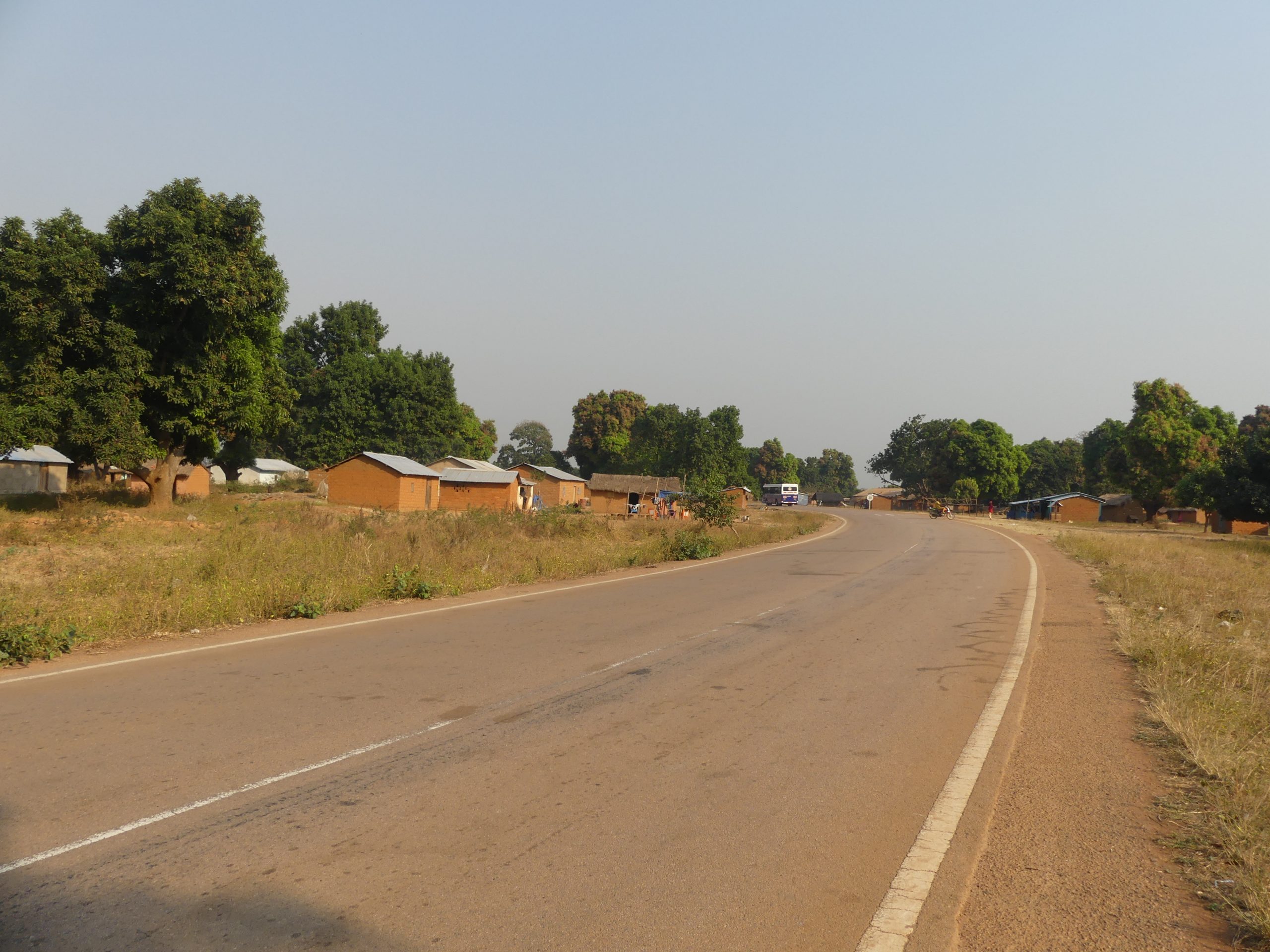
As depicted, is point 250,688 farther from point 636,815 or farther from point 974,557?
point 974,557

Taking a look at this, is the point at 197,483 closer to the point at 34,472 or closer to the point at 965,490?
the point at 34,472

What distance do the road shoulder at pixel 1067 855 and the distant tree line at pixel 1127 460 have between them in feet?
177

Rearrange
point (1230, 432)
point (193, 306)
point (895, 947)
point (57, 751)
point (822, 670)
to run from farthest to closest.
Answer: point (1230, 432), point (193, 306), point (822, 670), point (57, 751), point (895, 947)

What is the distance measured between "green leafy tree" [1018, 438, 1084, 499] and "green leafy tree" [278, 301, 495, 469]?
81.0m

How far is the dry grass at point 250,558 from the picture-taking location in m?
12.5

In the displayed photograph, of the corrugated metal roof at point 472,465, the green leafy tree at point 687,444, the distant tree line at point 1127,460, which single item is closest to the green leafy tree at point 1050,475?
the distant tree line at point 1127,460

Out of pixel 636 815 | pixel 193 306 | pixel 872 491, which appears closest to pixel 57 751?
pixel 636 815

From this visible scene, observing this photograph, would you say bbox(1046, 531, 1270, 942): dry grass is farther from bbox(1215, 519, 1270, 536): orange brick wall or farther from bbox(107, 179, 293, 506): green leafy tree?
bbox(1215, 519, 1270, 536): orange brick wall

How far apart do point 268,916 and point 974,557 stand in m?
29.1

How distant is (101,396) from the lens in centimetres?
3100

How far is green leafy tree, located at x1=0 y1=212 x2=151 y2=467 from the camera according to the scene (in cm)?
3075

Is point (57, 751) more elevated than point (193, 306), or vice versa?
point (193, 306)

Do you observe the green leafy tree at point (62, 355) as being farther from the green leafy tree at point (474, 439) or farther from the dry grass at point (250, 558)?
the green leafy tree at point (474, 439)

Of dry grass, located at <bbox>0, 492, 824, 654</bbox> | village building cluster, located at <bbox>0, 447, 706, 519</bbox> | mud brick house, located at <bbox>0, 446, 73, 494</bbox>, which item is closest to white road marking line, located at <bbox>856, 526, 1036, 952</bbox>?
dry grass, located at <bbox>0, 492, 824, 654</bbox>
